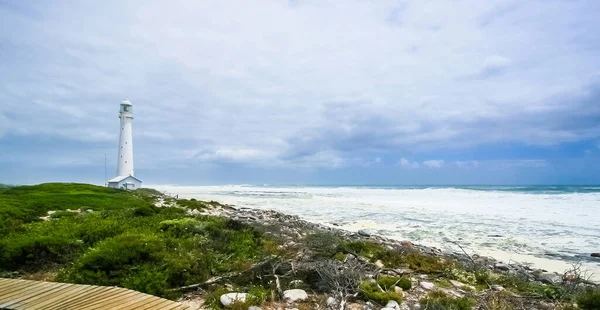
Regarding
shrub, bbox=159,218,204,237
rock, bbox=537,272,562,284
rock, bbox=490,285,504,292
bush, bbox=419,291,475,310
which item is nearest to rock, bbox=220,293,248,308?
bush, bbox=419,291,475,310

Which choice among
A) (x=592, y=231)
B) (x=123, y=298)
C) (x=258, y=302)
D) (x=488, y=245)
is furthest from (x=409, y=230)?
(x=123, y=298)

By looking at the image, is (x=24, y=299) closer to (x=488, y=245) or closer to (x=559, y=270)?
(x=559, y=270)

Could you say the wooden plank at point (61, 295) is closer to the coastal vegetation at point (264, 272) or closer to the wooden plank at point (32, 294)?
the wooden plank at point (32, 294)

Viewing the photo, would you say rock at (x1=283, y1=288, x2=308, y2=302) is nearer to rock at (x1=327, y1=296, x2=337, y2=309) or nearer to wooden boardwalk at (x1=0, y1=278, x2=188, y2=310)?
rock at (x1=327, y1=296, x2=337, y2=309)

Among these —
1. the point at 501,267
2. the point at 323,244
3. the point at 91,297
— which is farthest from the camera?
the point at 501,267

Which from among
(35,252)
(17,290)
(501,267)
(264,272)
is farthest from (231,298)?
(501,267)

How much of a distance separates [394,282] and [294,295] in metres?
1.90

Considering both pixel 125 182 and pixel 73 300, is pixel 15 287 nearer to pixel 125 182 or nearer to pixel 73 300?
pixel 73 300

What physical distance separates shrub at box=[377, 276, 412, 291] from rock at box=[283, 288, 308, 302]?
1.49 meters

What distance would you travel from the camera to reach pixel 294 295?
5938 mm

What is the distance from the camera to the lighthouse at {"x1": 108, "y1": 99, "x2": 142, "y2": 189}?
4041 cm

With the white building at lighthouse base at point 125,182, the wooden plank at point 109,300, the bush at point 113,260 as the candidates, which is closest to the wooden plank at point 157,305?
the wooden plank at point 109,300

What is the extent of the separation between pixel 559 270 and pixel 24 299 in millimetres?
11772

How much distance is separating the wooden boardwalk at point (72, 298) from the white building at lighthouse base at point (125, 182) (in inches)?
1465
